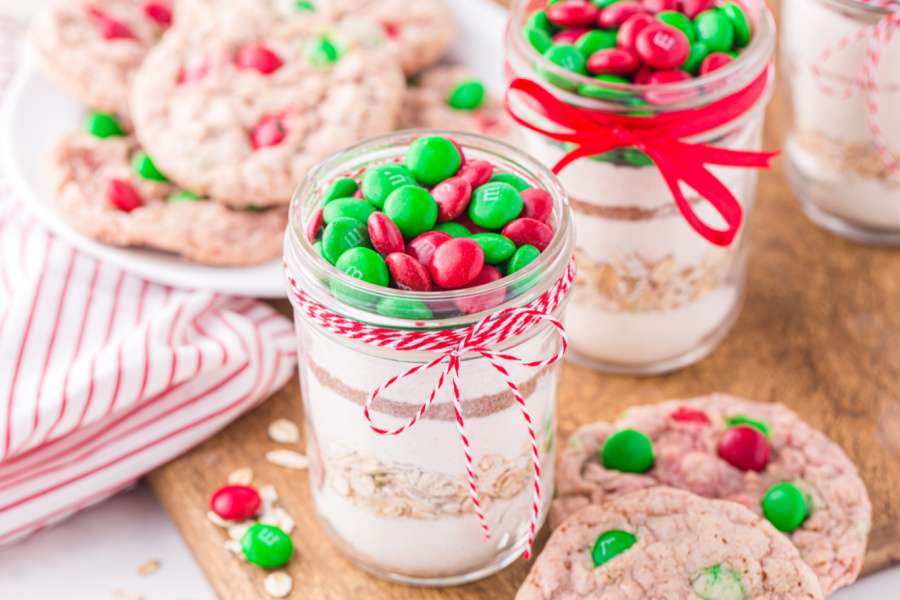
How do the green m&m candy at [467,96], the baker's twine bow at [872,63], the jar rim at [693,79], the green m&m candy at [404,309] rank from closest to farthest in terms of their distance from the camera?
the green m&m candy at [404,309]
the jar rim at [693,79]
the baker's twine bow at [872,63]
the green m&m candy at [467,96]

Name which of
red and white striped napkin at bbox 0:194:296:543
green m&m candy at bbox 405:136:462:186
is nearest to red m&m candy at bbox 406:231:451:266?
green m&m candy at bbox 405:136:462:186

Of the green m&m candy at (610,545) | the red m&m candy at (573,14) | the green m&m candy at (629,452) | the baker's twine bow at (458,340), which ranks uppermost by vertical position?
the red m&m candy at (573,14)

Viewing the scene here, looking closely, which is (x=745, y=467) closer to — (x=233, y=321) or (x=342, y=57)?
(x=233, y=321)

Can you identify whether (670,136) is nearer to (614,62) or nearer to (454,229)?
(614,62)

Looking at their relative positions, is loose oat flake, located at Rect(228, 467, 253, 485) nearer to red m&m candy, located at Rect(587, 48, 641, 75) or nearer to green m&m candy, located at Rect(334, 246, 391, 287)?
green m&m candy, located at Rect(334, 246, 391, 287)

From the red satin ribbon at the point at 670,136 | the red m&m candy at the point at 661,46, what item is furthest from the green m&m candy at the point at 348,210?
the red m&m candy at the point at 661,46

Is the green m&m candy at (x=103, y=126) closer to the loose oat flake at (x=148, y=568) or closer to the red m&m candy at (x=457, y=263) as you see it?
the loose oat flake at (x=148, y=568)
